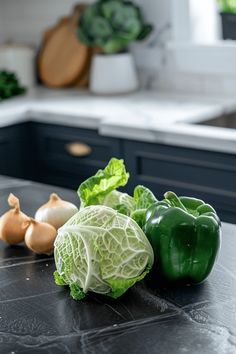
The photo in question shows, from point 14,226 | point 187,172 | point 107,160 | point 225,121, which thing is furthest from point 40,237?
point 225,121

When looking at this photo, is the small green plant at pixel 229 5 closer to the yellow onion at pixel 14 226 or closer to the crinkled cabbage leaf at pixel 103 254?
the yellow onion at pixel 14 226

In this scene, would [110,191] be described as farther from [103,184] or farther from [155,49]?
[155,49]

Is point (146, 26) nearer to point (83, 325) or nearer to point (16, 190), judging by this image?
point (16, 190)

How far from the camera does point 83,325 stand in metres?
1.39

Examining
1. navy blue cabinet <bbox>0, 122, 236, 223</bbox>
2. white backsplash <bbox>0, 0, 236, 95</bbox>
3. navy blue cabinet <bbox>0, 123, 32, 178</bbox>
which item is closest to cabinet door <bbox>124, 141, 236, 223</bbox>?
navy blue cabinet <bbox>0, 122, 236, 223</bbox>

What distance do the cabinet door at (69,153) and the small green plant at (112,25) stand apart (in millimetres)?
540

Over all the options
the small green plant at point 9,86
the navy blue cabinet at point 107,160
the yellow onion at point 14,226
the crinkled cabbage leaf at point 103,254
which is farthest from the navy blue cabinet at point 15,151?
the crinkled cabbage leaf at point 103,254

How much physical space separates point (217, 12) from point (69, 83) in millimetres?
889

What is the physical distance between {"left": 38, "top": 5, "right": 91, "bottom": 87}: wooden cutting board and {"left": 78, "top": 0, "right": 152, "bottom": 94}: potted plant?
0.18m

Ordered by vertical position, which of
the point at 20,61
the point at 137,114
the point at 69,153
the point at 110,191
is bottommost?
the point at 69,153

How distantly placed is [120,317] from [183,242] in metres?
0.20

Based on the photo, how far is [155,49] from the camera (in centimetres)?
389

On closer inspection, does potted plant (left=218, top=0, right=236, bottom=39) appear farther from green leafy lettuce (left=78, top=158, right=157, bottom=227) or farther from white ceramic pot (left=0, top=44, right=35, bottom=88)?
green leafy lettuce (left=78, top=158, right=157, bottom=227)

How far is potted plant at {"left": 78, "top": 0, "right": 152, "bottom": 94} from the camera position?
146 inches
